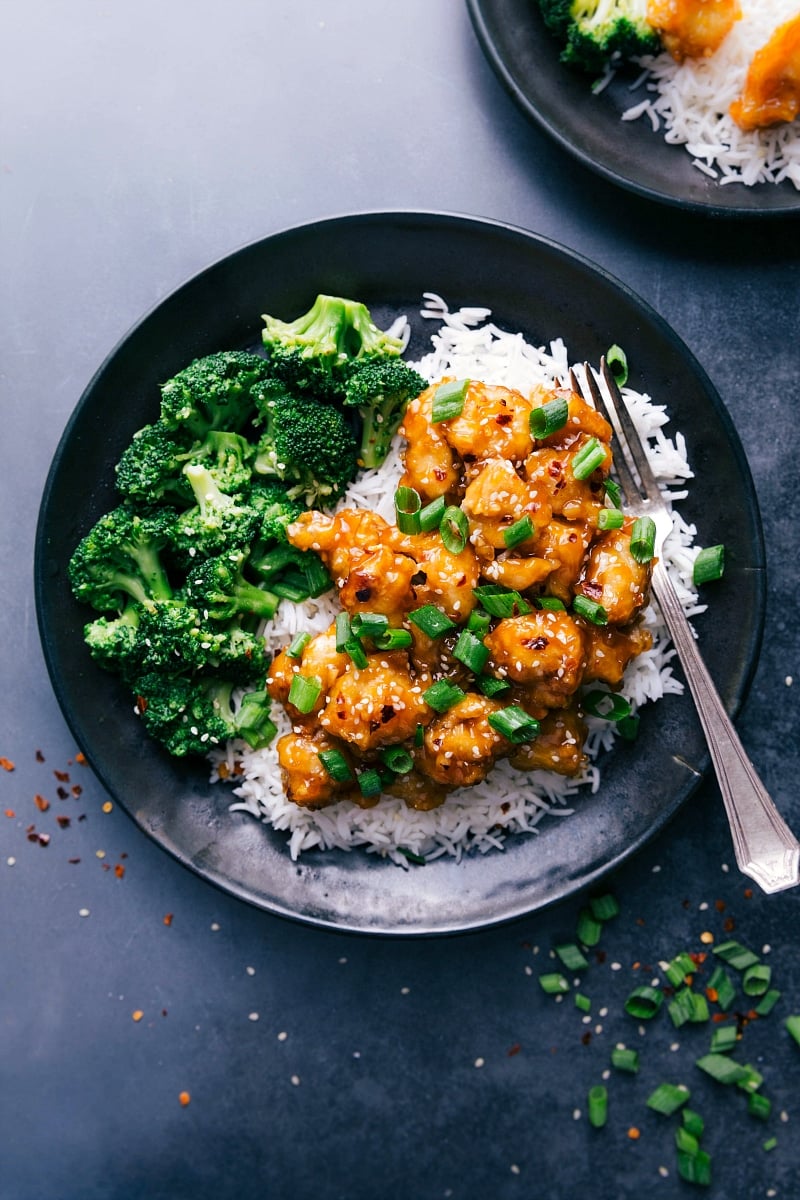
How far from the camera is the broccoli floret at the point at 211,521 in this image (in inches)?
129

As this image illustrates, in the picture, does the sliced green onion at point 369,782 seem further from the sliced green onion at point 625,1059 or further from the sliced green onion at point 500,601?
the sliced green onion at point 625,1059

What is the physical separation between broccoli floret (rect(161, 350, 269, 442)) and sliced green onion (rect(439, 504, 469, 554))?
36.6 inches

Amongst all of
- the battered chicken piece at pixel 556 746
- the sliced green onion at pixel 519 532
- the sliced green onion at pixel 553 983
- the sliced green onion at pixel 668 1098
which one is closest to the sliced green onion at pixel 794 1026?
the sliced green onion at pixel 668 1098

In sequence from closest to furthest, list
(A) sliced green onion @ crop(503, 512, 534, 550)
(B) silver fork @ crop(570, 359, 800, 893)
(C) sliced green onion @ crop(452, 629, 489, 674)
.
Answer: (A) sliced green onion @ crop(503, 512, 534, 550) < (C) sliced green onion @ crop(452, 629, 489, 674) < (B) silver fork @ crop(570, 359, 800, 893)

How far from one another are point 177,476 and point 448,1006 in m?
2.37

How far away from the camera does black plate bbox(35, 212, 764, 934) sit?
11.0ft

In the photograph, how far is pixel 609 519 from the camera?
308 centimetres

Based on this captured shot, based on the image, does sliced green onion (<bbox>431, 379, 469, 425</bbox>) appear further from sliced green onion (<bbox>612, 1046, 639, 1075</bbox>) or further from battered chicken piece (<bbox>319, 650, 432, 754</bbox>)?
sliced green onion (<bbox>612, 1046, 639, 1075</bbox>)

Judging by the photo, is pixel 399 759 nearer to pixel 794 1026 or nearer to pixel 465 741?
pixel 465 741

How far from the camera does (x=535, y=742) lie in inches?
127

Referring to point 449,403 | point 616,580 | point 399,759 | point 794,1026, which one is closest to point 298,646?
point 399,759

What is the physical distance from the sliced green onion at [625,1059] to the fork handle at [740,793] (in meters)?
1.02

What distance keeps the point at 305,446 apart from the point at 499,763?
138cm

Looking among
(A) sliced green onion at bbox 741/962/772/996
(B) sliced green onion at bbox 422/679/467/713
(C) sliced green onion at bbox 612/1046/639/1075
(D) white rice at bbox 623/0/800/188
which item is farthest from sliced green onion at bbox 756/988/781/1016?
(D) white rice at bbox 623/0/800/188
